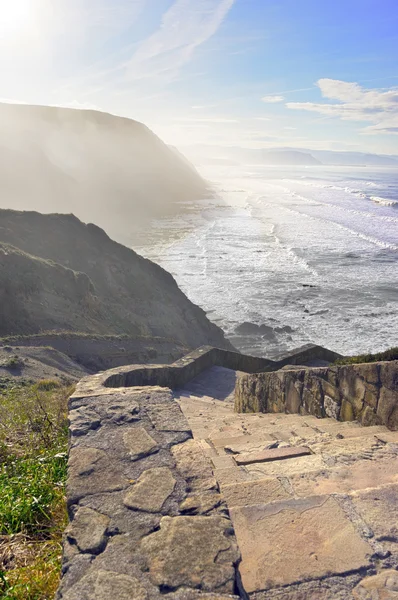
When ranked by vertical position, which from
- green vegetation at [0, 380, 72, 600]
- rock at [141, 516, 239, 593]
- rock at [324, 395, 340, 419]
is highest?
rock at [141, 516, 239, 593]

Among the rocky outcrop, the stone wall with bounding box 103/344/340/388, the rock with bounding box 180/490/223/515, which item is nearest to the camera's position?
the rock with bounding box 180/490/223/515

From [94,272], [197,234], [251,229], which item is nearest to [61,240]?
[94,272]

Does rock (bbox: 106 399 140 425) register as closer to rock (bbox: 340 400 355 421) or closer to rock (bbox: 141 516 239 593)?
rock (bbox: 141 516 239 593)

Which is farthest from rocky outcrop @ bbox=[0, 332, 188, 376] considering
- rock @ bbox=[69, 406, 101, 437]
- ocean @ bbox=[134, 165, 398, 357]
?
rock @ bbox=[69, 406, 101, 437]

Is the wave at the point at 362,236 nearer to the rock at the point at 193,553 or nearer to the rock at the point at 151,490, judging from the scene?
the rock at the point at 151,490

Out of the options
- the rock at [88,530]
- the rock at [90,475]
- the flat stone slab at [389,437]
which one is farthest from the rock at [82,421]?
the flat stone slab at [389,437]

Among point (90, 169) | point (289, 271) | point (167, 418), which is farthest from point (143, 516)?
point (90, 169)
